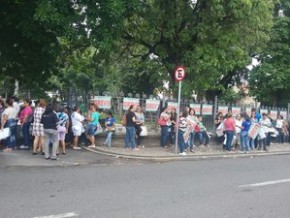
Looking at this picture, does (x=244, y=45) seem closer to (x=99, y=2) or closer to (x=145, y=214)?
(x=99, y=2)

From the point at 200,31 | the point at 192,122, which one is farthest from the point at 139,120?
the point at 200,31

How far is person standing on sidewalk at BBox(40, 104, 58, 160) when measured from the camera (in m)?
13.8

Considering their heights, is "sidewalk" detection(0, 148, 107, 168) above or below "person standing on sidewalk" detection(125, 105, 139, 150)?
below

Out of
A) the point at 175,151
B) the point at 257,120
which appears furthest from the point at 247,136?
the point at 175,151

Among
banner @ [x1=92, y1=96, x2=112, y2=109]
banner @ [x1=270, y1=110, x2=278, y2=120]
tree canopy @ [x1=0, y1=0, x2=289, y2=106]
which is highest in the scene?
tree canopy @ [x1=0, y1=0, x2=289, y2=106]

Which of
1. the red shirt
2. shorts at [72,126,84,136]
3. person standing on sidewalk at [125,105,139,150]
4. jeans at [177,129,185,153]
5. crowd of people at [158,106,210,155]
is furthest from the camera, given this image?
the red shirt

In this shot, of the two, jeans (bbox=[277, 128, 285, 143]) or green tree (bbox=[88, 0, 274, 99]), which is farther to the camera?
jeans (bbox=[277, 128, 285, 143])

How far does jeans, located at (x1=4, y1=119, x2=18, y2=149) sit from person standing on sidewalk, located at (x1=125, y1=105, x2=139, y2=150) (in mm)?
3890

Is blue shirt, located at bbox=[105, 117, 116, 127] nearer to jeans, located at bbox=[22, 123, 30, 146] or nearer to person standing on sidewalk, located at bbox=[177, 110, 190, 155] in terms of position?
person standing on sidewalk, located at bbox=[177, 110, 190, 155]

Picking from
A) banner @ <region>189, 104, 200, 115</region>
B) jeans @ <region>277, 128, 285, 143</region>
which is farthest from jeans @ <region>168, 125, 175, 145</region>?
jeans @ <region>277, 128, 285, 143</region>

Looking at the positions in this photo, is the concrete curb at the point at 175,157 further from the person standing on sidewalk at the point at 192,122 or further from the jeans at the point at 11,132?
the jeans at the point at 11,132

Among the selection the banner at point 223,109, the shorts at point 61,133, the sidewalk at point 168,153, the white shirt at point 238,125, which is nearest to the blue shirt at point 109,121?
the sidewalk at point 168,153

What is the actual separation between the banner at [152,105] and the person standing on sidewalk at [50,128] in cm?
540

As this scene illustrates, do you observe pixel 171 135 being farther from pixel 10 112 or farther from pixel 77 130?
pixel 10 112
